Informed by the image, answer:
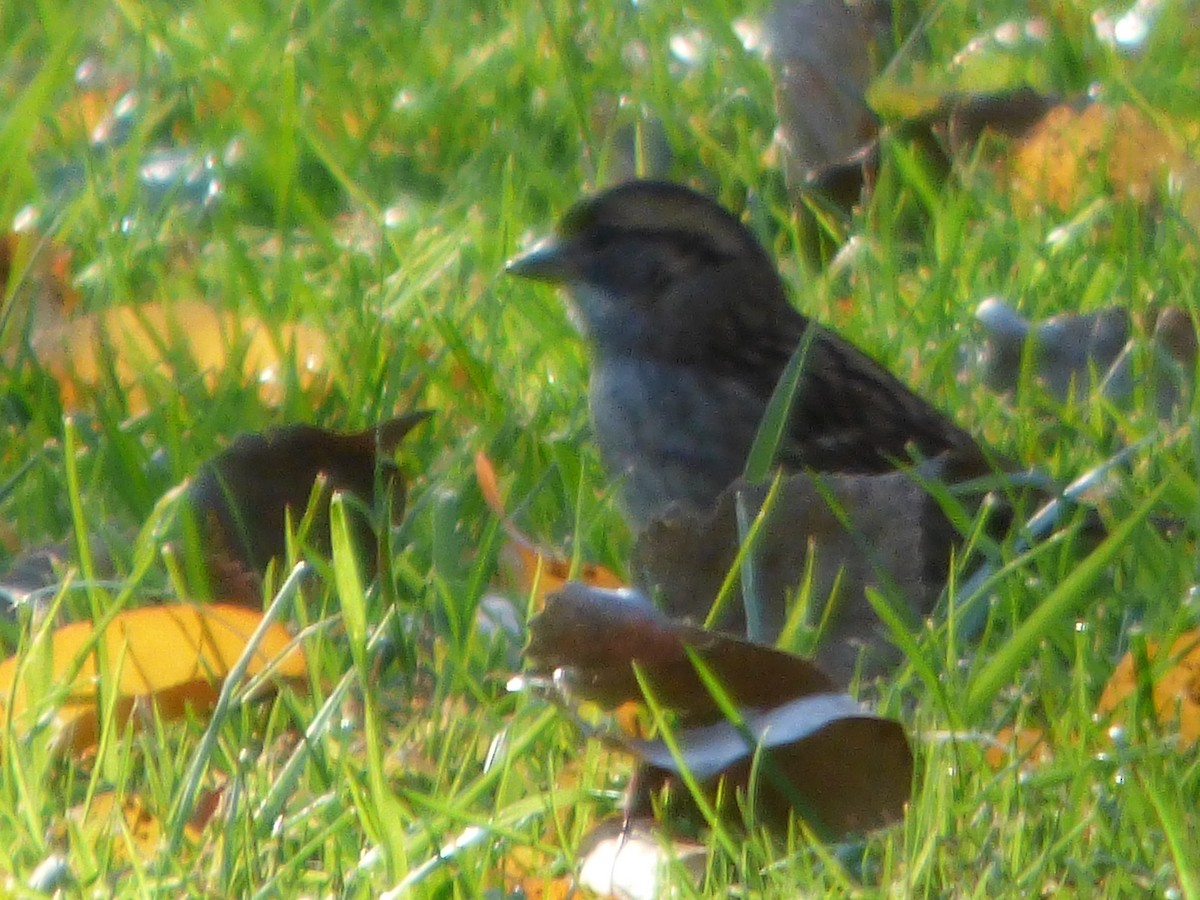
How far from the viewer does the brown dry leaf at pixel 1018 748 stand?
2438mm

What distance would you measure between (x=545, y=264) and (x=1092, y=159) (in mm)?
1272

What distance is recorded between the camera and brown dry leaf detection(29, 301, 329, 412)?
3912 millimetres

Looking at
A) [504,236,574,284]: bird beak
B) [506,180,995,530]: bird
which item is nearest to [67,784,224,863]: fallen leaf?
[506,180,995,530]: bird

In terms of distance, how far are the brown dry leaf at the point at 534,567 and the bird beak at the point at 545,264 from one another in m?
1.13

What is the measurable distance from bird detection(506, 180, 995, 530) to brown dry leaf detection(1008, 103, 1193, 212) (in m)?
0.74

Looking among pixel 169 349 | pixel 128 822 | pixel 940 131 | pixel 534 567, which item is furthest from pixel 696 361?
pixel 128 822

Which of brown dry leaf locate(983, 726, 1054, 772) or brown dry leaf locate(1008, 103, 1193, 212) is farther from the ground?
brown dry leaf locate(983, 726, 1054, 772)


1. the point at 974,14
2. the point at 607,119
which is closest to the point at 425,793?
the point at 607,119

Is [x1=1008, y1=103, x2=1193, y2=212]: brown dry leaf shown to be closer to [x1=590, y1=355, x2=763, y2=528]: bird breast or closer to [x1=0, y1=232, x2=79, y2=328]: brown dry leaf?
[x1=590, y1=355, x2=763, y2=528]: bird breast

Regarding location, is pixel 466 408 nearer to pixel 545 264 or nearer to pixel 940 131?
pixel 545 264

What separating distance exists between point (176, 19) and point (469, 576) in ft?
10.3

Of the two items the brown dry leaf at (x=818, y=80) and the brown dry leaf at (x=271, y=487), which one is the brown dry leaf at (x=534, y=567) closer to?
the brown dry leaf at (x=271, y=487)

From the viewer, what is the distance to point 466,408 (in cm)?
388

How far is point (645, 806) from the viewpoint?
2.40 meters
